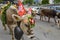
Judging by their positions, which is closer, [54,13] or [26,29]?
[26,29]

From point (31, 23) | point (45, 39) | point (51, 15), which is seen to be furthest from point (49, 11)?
point (31, 23)

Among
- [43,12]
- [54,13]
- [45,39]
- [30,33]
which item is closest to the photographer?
[30,33]

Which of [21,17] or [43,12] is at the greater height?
[21,17]

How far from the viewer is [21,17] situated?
232 inches

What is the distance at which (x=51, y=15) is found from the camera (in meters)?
24.6

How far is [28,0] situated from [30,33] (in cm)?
7395

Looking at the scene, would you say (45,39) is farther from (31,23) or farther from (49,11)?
Result: (49,11)

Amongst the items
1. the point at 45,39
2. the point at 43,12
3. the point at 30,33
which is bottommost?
the point at 43,12

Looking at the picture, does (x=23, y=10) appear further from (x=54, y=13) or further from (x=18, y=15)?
(x=54, y=13)

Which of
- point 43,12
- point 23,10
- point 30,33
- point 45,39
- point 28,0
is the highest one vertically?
point 23,10

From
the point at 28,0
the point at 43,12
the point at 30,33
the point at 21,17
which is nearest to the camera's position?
the point at 30,33

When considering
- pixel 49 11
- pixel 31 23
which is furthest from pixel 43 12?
pixel 31 23

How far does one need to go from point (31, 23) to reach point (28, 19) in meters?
0.12

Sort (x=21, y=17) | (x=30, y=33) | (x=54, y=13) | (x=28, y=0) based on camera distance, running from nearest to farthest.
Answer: (x=30, y=33)
(x=21, y=17)
(x=54, y=13)
(x=28, y=0)
